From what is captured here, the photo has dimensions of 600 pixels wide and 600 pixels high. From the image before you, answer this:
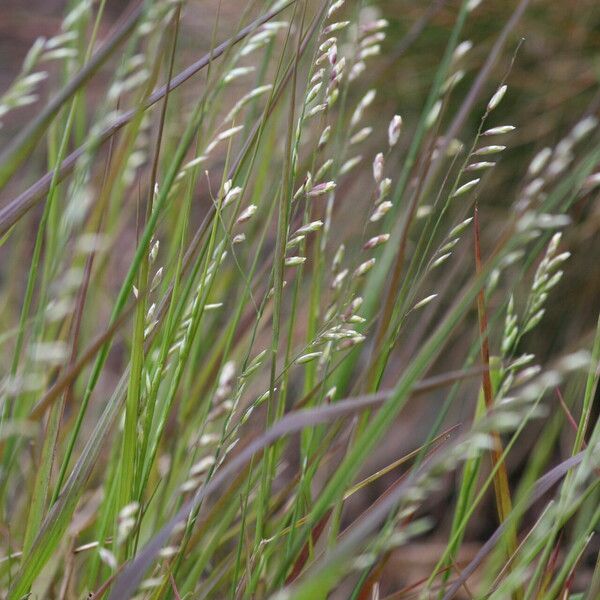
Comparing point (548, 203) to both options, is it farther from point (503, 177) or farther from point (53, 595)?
point (503, 177)

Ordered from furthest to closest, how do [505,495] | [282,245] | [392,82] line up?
[392,82] → [505,495] → [282,245]

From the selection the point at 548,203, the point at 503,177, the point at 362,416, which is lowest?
the point at 503,177

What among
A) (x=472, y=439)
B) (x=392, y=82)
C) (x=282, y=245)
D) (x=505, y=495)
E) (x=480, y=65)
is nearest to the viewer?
(x=472, y=439)

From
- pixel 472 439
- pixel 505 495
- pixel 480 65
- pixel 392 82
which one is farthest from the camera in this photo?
pixel 392 82

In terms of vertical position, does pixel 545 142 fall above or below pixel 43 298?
below

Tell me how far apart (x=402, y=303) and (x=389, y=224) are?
0.16 meters

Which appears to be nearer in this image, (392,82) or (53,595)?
(53,595)

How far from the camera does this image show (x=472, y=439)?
45 centimetres

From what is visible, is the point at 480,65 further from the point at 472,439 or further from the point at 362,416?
the point at 472,439

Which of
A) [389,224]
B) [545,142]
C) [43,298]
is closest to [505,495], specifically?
[389,224]

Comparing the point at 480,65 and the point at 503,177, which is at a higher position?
the point at 480,65

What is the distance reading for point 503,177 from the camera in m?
1.52

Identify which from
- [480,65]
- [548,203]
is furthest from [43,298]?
[480,65]

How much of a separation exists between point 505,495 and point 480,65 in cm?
94
